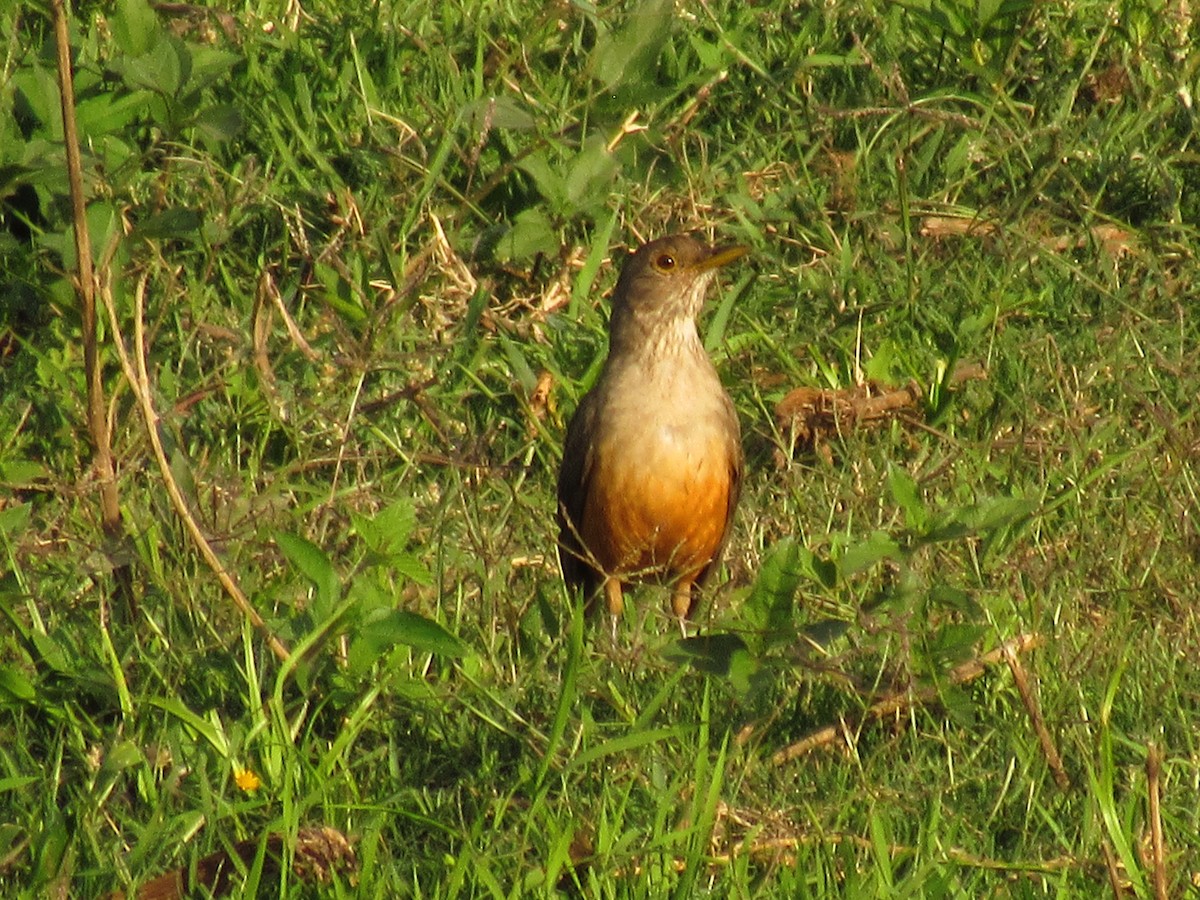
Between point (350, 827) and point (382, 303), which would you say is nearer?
point (350, 827)

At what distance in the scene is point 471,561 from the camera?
266 inches

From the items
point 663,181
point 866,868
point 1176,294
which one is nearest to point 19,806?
point 866,868

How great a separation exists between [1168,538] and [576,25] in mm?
3562

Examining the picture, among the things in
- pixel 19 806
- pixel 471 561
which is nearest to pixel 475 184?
pixel 471 561

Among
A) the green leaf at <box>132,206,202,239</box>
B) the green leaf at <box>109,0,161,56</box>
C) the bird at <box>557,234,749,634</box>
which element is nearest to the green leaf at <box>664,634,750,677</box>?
the bird at <box>557,234,749,634</box>

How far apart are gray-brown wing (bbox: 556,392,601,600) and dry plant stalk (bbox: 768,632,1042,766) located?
163cm

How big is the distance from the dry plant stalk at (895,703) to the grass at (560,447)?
0.04 metres

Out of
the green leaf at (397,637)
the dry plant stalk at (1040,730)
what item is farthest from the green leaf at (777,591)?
the green leaf at (397,637)

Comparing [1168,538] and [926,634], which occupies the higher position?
[926,634]

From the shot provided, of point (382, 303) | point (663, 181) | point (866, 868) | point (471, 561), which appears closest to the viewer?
point (866, 868)

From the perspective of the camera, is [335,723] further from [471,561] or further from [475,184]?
[475,184]

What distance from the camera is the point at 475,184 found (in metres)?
8.62

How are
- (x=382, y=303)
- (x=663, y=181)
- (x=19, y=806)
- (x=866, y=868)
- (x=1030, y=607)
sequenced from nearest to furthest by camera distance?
(x=866, y=868)
(x=19, y=806)
(x=1030, y=607)
(x=382, y=303)
(x=663, y=181)

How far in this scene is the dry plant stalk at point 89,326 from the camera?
5.52 m
